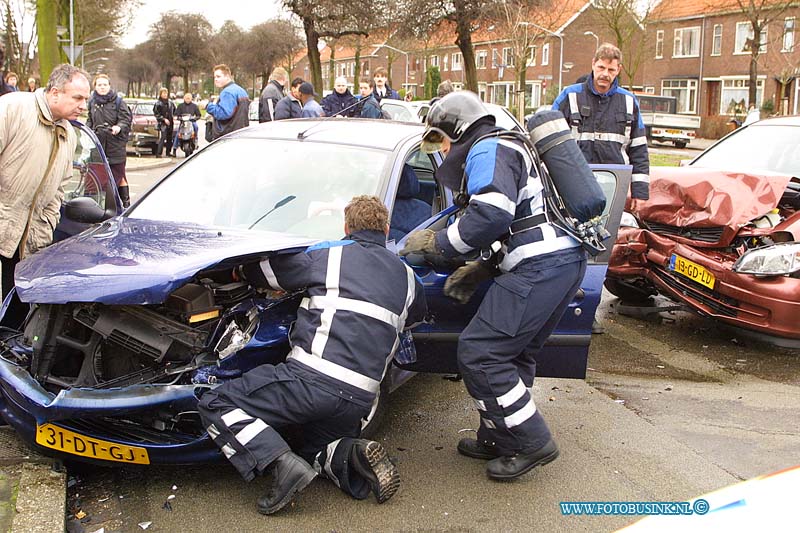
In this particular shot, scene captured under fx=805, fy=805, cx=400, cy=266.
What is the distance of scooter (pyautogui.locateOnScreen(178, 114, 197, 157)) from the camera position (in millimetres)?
20688

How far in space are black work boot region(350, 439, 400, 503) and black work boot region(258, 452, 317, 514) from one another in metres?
0.21

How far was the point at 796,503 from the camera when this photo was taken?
188cm

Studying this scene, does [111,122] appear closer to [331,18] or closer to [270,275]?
[270,275]

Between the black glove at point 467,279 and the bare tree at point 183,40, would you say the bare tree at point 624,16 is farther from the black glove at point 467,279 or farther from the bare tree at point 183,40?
the bare tree at point 183,40

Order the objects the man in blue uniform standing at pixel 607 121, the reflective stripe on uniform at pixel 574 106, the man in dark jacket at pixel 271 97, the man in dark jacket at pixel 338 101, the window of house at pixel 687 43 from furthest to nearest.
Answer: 1. the window of house at pixel 687 43
2. the man in dark jacket at pixel 338 101
3. the man in dark jacket at pixel 271 97
4. the reflective stripe on uniform at pixel 574 106
5. the man in blue uniform standing at pixel 607 121

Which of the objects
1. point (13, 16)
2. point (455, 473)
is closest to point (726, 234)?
point (455, 473)

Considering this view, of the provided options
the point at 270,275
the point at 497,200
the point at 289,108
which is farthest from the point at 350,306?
the point at 289,108

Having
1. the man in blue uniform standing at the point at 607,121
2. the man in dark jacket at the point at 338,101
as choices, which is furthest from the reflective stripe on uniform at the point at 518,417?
the man in dark jacket at the point at 338,101

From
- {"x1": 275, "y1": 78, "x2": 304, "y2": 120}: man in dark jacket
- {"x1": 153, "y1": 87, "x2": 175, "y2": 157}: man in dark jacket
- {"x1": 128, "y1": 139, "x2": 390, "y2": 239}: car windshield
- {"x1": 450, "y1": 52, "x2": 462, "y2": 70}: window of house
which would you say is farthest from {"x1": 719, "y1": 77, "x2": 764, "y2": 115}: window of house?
{"x1": 128, "y1": 139, "x2": 390, "y2": 239}: car windshield

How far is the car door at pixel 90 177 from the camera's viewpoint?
18.2 feet

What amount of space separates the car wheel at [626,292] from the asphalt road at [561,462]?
1174 millimetres

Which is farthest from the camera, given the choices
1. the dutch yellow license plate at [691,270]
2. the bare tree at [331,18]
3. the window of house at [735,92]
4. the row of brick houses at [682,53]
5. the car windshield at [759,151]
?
the window of house at [735,92]

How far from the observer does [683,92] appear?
170 ft

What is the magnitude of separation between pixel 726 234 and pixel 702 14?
48.0m
